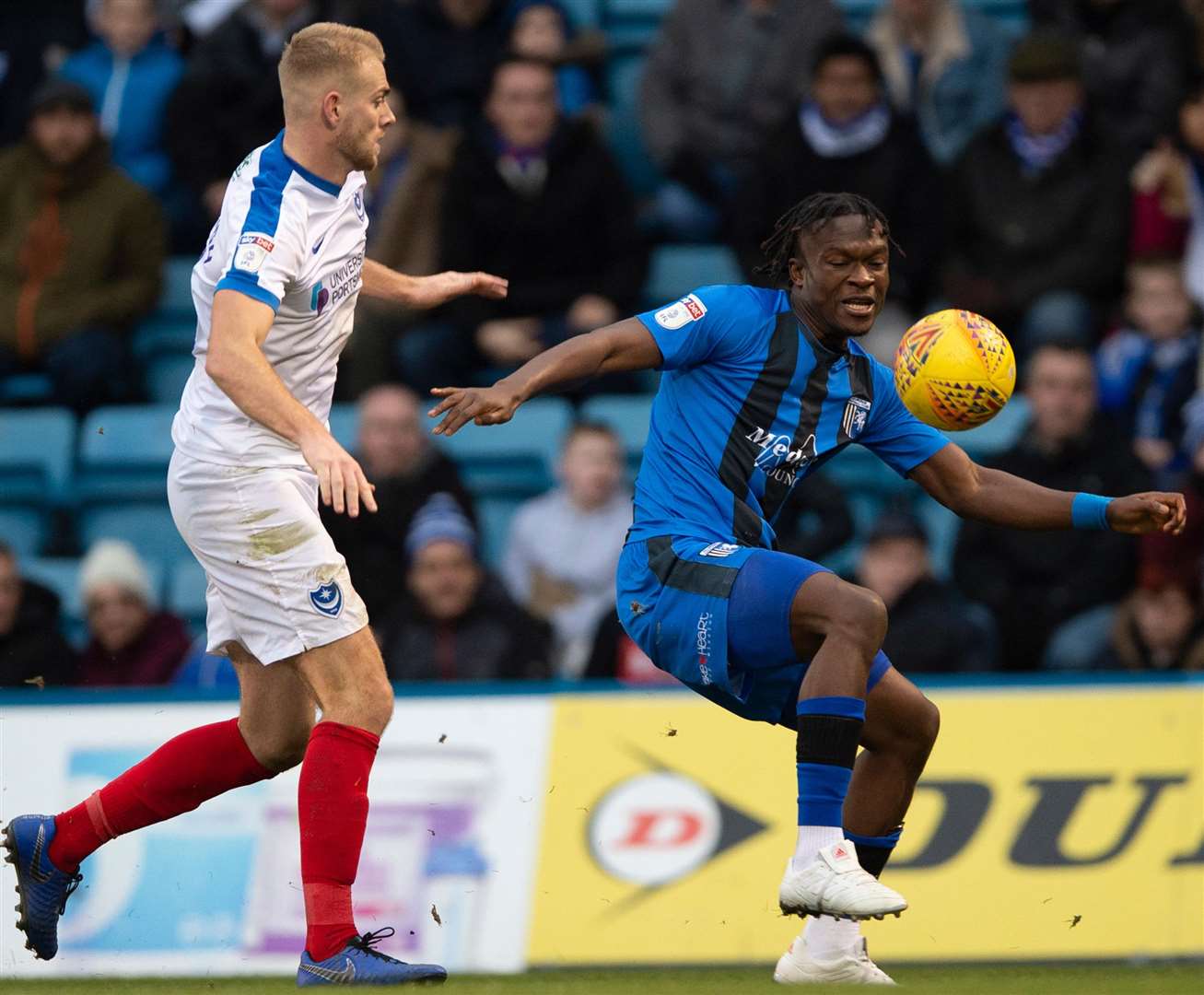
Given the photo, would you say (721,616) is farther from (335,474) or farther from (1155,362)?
(1155,362)

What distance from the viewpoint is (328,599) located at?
554cm

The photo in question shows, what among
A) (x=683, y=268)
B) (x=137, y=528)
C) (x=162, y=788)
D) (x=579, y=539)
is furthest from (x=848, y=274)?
(x=137, y=528)

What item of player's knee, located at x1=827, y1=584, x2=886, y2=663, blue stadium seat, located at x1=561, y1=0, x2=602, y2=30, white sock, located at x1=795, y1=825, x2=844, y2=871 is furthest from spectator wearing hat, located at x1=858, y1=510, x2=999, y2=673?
blue stadium seat, located at x1=561, y1=0, x2=602, y2=30

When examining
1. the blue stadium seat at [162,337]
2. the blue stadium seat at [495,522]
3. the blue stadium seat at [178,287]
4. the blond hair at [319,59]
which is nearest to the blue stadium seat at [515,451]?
the blue stadium seat at [495,522]

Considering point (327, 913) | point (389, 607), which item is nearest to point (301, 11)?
point (389, 607)

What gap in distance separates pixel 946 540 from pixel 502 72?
3.33m

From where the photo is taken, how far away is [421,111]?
1125 cm

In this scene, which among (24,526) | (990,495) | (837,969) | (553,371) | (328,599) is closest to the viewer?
(553,371)

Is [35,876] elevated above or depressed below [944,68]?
below

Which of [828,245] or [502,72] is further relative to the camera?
[502,72]

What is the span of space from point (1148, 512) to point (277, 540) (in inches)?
101

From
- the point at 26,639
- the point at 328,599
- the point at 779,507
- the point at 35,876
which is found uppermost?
the point at 779,507

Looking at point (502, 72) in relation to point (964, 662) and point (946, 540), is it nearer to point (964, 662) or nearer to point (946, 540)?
point (946, 540)

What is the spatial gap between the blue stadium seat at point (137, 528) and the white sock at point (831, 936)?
5628mm
